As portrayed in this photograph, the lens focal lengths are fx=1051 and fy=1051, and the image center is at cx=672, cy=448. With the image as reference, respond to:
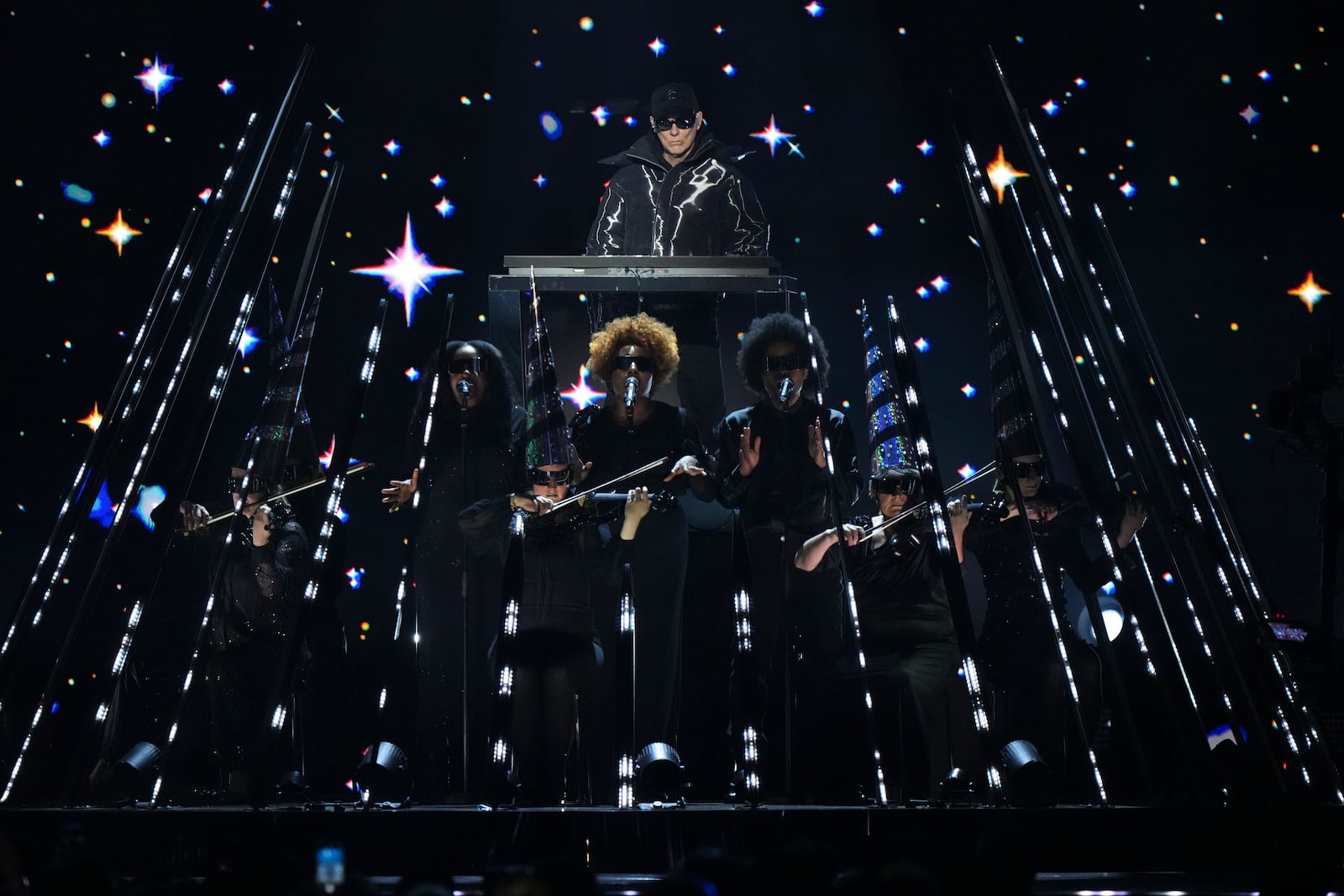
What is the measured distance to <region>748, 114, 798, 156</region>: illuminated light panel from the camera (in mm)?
5289

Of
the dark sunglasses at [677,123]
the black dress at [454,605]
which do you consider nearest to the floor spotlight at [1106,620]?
the black dress at [454,605]

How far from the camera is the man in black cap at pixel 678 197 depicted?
14.4 feet

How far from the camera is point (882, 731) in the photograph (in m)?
2.96

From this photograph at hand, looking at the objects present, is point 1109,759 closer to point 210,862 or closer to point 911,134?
point 210,862

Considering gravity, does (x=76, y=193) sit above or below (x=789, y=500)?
above

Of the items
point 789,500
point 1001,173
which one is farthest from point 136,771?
point 1001,173

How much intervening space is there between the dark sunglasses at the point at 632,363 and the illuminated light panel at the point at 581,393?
1.39ft

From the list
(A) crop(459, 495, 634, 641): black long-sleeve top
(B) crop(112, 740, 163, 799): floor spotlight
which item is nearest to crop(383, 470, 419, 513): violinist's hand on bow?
(A) crop(459, 495, 634, 641): black long-sleeve top

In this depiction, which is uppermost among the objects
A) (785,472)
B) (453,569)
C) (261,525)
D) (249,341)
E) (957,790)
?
(249,341)

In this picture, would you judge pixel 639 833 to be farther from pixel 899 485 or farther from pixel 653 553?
pixel 899 485

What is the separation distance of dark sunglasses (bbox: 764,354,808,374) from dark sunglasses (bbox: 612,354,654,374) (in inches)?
16.6

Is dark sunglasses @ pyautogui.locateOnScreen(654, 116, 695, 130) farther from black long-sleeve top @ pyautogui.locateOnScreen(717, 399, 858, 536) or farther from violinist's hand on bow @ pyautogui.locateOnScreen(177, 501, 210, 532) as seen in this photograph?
violinist's hand on bow @ pyautogui.locateOnScreen(177, 501, 210, 532)

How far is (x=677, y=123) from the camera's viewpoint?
448cm

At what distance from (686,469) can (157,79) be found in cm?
297
